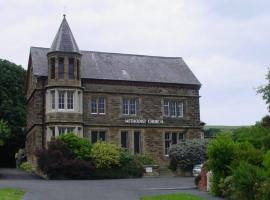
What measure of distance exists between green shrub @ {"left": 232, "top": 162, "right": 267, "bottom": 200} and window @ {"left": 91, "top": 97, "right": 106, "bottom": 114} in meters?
25.5

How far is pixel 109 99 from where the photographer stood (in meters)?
45.2

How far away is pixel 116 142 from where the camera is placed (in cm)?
4475

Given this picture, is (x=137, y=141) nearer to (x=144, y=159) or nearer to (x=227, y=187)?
(x=144, y=159)

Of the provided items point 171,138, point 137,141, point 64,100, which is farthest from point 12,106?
point 171,138

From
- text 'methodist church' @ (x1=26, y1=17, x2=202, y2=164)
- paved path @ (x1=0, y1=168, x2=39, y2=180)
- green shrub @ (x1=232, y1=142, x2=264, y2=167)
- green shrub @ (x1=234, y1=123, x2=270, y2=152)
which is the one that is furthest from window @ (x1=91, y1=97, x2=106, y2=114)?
green shrub @ (x1=232, y1=142, x2=264, y2=167)

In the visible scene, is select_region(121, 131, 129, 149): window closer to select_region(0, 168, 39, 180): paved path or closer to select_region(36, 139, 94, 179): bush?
select_region(36, 139, 94, 179): bush

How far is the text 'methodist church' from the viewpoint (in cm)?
4284

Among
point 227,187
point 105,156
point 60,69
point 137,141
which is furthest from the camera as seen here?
point 137,141

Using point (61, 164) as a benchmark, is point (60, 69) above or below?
above

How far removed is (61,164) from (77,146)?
217cm

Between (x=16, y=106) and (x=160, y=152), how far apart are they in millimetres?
19048

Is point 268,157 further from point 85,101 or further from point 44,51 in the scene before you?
point 44,51

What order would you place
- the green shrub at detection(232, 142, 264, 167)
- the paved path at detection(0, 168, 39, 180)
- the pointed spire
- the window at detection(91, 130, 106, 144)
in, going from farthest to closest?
the window at detection(91, 130, 106, 144)
the pointed spire
the paved path at detection(0, 168, 39, 180)
the green shrub at detection(232, 142, 264, 167)

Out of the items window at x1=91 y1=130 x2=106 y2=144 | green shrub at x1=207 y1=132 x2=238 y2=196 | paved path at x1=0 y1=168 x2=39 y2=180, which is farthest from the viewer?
window at x1=91 y1=130 x2=106 y2=144
